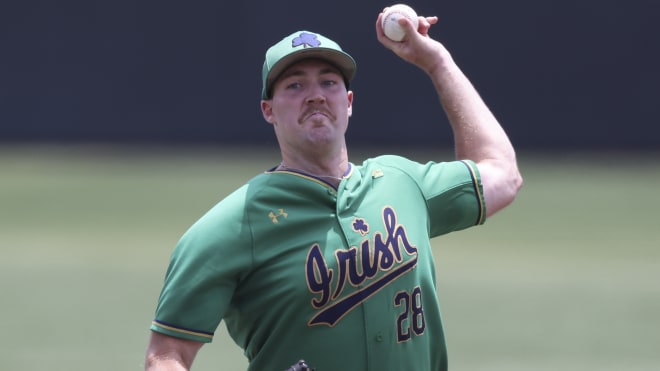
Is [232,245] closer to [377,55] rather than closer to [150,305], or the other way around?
[150,305]

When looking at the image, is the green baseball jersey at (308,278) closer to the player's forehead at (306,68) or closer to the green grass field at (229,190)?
the player's forehead at (306,68)

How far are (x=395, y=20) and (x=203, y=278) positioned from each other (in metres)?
1.19

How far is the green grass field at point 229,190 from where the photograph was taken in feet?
27.6

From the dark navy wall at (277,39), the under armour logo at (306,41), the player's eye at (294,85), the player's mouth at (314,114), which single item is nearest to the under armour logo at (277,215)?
the player's mouth at (314,114)

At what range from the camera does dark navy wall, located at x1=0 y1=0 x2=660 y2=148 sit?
17.6 meters

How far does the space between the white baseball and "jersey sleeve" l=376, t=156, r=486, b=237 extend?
17.5 inches

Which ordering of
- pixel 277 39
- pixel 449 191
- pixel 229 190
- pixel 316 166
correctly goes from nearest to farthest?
pixel 316 166 → pixel 449 191 → pixel 229 190 → pixel 277 39

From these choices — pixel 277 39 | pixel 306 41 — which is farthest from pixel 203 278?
pixel 277 39

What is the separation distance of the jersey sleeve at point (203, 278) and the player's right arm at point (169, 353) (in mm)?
26

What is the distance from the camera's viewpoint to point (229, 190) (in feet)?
49.1

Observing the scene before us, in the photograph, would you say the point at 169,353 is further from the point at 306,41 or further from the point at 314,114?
the point at 306,41

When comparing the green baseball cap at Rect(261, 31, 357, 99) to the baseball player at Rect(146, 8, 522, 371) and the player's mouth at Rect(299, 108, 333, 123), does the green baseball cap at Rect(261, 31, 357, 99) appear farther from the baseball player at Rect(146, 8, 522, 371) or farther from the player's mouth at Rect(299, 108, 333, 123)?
the player's mouth at Rect(299, 108, 333, 123)

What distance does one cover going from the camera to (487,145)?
426cm

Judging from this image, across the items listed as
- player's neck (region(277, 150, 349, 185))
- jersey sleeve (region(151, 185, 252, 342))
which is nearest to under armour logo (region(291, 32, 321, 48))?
player's neck (region(277, 150, 349, 185))
